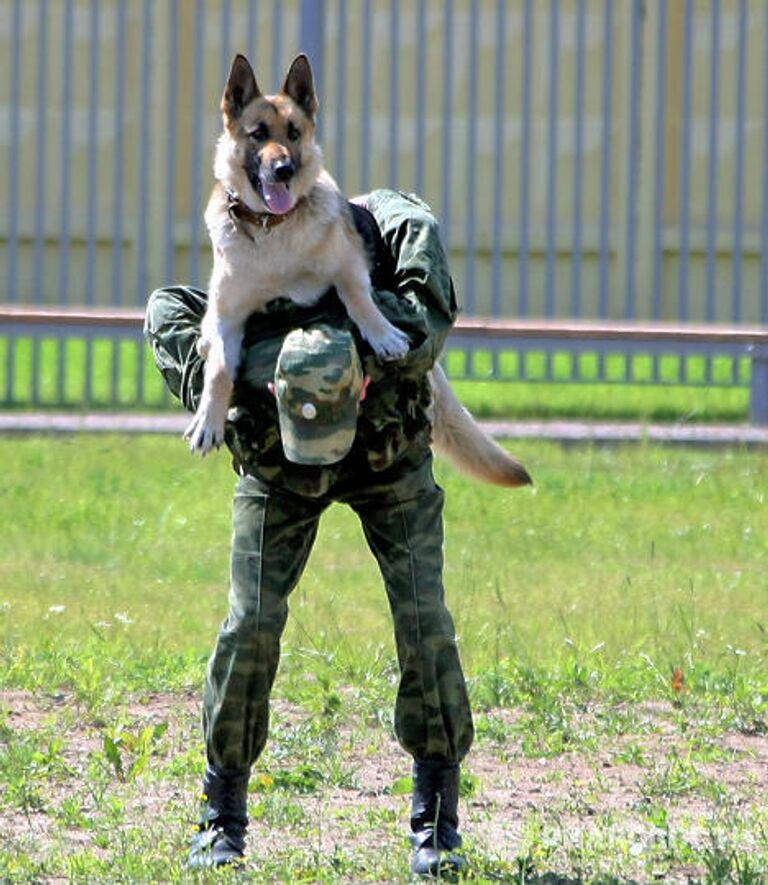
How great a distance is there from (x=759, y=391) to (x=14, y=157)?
4.47 metres

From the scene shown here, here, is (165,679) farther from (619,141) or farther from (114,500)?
(619,141)

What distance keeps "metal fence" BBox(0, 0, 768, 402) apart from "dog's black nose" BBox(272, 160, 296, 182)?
6.62 meters

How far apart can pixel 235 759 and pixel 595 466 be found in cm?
594

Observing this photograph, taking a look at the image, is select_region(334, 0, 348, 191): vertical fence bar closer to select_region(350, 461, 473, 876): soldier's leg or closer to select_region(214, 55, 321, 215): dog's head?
select_region(214, 55, 321, 215): dog's head

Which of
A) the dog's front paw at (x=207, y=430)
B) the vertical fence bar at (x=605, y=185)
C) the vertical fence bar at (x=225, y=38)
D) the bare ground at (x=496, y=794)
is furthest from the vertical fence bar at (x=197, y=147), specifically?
the dog's front paw at (x=207, y=430)

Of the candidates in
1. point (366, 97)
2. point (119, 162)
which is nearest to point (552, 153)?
point (366, 97)

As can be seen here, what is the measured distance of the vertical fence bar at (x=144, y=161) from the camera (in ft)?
40.7

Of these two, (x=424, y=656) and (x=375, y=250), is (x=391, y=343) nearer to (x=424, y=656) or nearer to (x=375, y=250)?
(x=375, y=250)

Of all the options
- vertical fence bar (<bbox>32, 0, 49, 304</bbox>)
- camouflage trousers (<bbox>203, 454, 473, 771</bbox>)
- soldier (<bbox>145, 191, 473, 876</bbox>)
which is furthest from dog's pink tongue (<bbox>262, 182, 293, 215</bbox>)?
vertical fence bar (<bbox>32, 0, 49, 304</bbox>)

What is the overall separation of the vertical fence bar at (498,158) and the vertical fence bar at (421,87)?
0.42 m

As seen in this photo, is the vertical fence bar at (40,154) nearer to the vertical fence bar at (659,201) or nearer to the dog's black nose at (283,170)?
the vertical fence bar at (659,201)

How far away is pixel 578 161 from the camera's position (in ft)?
40.7

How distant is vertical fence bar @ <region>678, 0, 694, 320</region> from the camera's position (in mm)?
12375

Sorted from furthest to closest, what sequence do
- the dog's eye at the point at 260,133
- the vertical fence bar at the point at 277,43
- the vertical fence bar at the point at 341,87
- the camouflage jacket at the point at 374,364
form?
1. the vertical fence bar at the point at 277,43
2. the vertical fence bar at the point at 341,87
3. the dog's eye at the point at 260,133
4. the camouflage jacket at the point at 374,364
